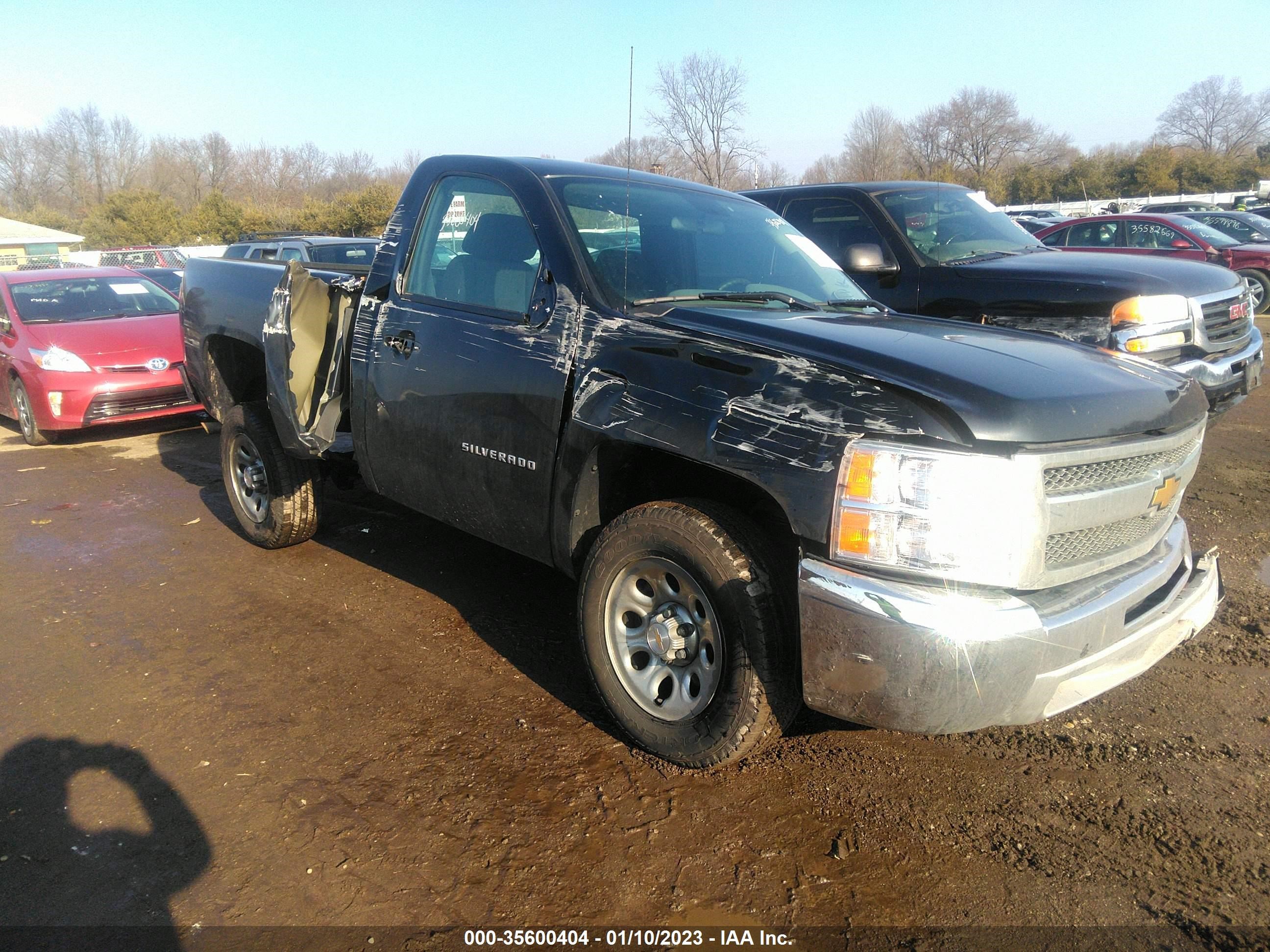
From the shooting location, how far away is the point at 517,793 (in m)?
2.94

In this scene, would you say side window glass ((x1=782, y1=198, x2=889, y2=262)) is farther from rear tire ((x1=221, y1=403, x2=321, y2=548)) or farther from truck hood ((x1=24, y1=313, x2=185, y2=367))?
truck hood ((x1=24, y1=313, x2=185, y2=367))

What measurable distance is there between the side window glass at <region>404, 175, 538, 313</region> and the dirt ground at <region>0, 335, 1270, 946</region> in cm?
155

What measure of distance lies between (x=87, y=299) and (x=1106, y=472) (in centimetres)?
995

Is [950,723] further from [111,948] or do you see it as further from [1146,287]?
[1146,287]

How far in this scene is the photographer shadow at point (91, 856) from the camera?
2.39 m

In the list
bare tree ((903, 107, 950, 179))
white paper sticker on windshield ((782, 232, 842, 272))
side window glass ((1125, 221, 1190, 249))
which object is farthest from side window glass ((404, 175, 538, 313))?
bare tree ((903, 107, 950, 179))

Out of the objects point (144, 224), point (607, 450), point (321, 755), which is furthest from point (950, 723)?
point (144, 224)

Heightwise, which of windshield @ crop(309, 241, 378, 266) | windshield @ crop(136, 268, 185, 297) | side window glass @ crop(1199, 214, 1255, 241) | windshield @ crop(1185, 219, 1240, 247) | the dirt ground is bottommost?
the dirt ground

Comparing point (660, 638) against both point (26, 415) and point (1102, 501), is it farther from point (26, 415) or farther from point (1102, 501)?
point (26, 415)

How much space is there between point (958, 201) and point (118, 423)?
7.90m

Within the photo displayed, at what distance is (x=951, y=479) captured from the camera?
237cm

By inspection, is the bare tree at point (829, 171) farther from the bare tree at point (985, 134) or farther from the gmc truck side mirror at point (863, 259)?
the gmc truck side mirror at point (863, 259)

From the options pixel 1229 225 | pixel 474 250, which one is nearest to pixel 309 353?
pixel 474 250

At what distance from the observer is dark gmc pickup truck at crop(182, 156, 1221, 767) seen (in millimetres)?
2400
